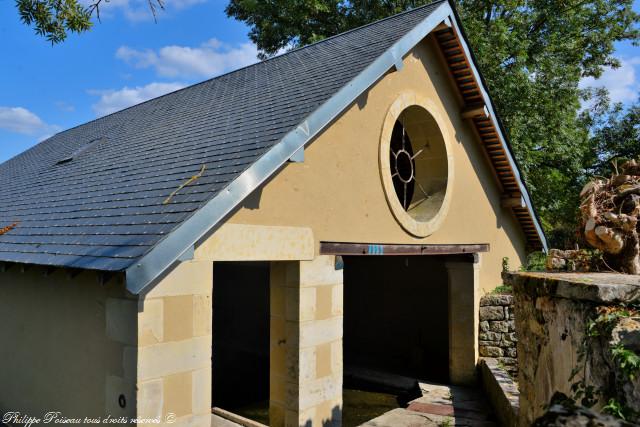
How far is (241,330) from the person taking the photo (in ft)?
41.6

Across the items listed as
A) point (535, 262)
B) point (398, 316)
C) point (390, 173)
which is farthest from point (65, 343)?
point (535, 262)

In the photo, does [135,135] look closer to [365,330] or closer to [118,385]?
[118,385]

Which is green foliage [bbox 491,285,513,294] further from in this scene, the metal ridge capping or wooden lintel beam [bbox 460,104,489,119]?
the metal ridge capping

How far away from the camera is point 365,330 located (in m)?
10.9

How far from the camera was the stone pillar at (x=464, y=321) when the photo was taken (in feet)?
26.1

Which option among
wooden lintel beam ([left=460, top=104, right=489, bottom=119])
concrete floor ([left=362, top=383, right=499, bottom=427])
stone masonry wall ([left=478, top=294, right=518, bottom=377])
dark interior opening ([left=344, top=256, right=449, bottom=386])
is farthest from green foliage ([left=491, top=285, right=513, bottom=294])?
wooden lintel beam ([left=460, top=104, right=489, bottom=119])

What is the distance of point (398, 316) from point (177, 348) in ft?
23.6

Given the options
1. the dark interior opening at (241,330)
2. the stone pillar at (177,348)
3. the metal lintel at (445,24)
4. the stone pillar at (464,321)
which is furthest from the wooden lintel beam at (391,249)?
the dark interior opening at (241,330)

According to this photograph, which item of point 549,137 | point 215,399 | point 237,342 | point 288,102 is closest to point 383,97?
point 288,102

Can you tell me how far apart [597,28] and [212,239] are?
16.6 metres

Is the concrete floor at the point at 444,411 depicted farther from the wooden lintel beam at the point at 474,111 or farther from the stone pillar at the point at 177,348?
the wooden lintel beam at the point at 474,111

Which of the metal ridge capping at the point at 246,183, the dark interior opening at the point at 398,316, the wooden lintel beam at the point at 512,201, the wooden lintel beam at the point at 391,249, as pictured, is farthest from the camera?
the dark interior opening at the point at 398,316

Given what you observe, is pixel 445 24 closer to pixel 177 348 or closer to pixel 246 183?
pixel 246 183

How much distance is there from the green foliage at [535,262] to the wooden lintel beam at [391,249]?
1489 mm
